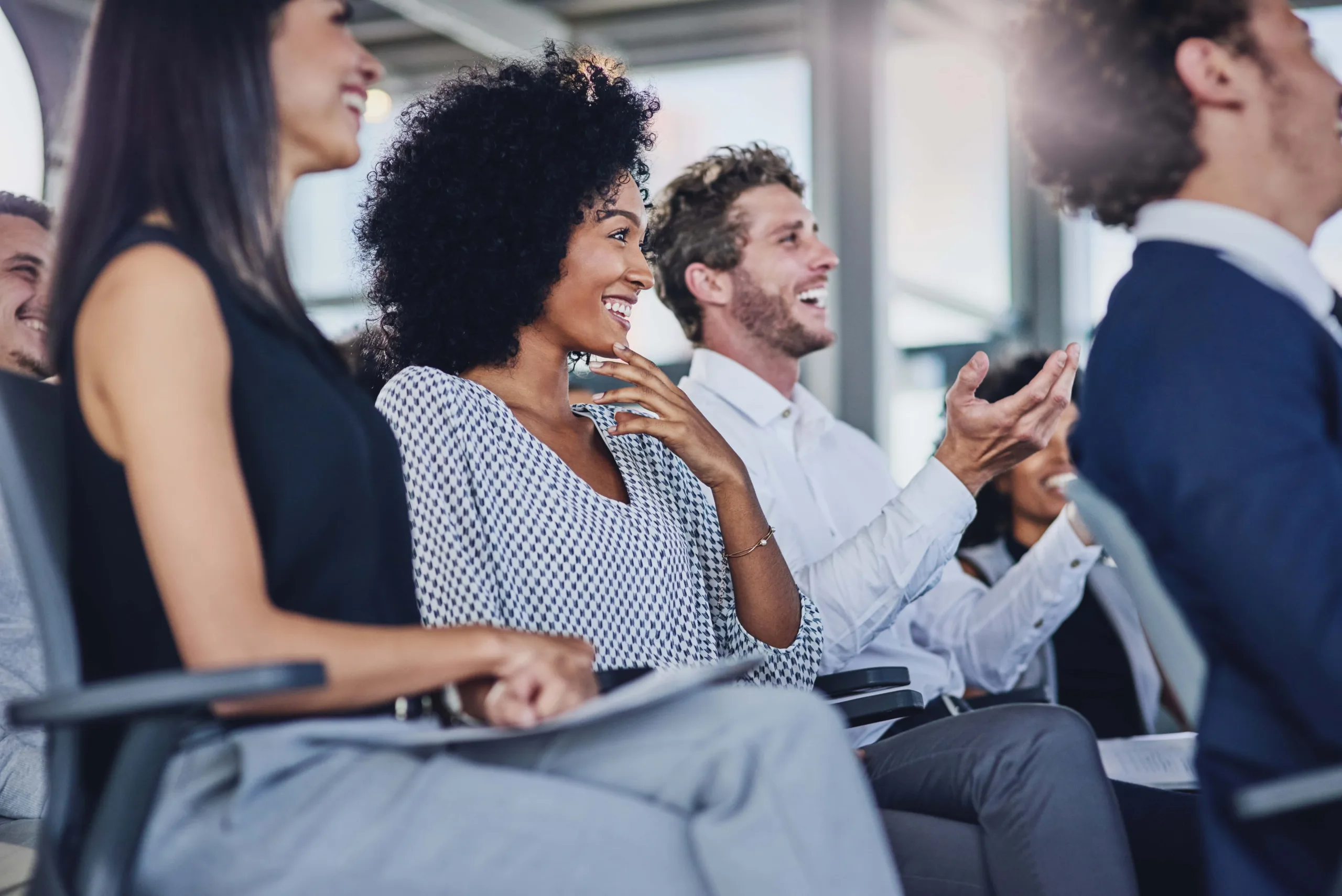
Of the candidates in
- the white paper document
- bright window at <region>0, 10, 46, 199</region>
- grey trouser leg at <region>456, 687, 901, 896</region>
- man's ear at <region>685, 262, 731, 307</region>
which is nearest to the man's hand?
the white paper document

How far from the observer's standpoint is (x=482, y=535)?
5.31ft

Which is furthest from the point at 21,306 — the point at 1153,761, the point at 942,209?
the point at 942,209

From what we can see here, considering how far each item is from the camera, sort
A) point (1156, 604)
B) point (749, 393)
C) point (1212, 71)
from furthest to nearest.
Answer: point (749, 393) → point (1212, 71) → point (1156, 604)

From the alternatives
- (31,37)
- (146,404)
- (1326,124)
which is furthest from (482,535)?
(31,37)

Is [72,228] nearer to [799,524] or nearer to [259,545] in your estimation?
[259,545]

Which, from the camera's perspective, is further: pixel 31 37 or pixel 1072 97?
pixel 31 37

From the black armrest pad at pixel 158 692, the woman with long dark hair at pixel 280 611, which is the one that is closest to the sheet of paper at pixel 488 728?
the woman with long dark hair at pixel 280 611

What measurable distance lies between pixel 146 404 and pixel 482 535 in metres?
0.61

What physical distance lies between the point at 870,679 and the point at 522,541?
0.60 m

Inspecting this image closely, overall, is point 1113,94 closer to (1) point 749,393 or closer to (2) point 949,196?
(1) point 749,393

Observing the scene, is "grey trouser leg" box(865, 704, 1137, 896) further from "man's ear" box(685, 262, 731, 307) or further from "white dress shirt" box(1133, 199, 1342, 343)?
"man's ear" box(685, 262, 731, 307)

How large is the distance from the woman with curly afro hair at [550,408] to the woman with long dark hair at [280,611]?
1.15ft

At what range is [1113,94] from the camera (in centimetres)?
135

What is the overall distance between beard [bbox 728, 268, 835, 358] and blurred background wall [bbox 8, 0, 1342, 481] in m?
2.33
